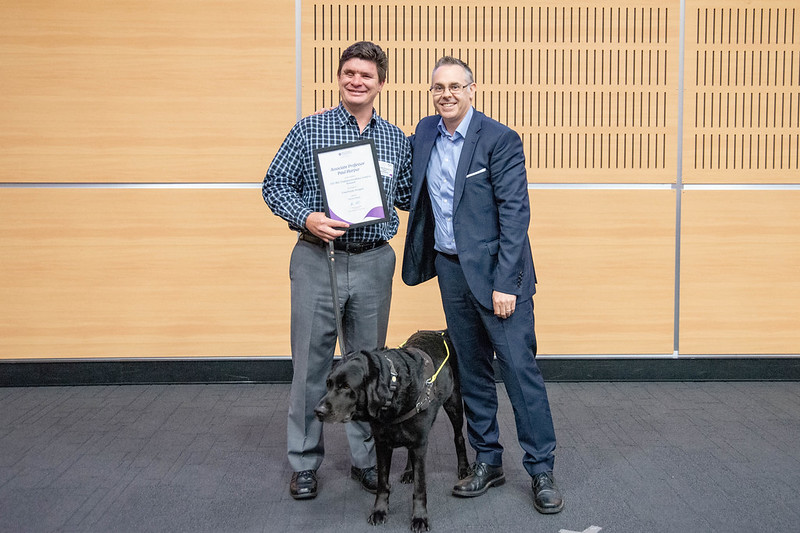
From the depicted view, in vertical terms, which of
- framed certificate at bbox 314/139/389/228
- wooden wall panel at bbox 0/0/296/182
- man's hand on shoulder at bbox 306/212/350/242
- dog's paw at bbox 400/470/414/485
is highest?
wooden wall panel at bbox 0/0/296/182

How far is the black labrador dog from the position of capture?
2418mm

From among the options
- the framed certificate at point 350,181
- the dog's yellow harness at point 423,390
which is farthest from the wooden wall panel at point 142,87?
the dog's yellow harness at point 423,390

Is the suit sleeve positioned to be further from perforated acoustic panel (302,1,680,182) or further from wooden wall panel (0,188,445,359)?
perforated acoustic panel (302,1,680,182)

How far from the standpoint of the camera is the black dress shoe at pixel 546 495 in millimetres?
2711

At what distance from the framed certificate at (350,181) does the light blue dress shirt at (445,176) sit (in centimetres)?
24

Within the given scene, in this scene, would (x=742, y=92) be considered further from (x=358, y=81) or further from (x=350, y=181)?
(x=350, y=181)

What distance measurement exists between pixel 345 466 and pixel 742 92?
3.40 metres

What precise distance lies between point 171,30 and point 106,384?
7.40ft

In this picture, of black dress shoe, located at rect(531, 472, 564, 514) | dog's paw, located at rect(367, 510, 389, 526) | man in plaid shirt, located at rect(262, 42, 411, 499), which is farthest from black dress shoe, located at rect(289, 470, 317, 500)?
black dress shoe, located at rect(531, 472, 564, 514)

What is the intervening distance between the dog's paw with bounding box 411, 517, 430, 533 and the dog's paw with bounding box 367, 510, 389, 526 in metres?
0.13

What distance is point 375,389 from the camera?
7.97 ft

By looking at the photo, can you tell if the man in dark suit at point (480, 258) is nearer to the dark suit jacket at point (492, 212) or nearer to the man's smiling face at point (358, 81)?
the dark suit jacket at point (492, 212)

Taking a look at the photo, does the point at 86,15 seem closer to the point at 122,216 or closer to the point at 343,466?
the point at 122,216

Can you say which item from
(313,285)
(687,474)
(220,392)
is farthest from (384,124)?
(220,392)
